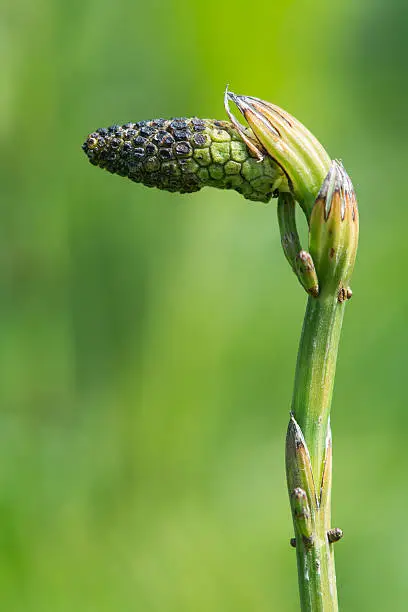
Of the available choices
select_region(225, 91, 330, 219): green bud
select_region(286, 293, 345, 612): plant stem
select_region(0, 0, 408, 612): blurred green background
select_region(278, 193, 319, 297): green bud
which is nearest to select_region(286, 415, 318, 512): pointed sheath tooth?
select_region(286, 293, 345, 612): plant stem

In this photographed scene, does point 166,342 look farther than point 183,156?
Yes

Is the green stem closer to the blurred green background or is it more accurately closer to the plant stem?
the plant stem

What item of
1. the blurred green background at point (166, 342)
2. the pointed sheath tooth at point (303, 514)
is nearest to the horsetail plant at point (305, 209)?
the pointed sheath tooth at point (303, 514)

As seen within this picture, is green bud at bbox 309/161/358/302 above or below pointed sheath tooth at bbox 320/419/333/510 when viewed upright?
above

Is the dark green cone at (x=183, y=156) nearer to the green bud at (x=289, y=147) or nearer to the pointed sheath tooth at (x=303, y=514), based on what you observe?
the green bud at (x=289, y=147)

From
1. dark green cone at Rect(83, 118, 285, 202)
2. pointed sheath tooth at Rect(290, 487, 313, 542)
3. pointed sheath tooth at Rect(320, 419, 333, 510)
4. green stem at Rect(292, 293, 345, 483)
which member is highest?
dark green cone at Rect(83, 118, 285, 202)

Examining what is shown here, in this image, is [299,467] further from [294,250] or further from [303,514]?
[294,250]

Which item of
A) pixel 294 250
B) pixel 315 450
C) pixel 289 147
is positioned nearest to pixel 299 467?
pixel 315 450
